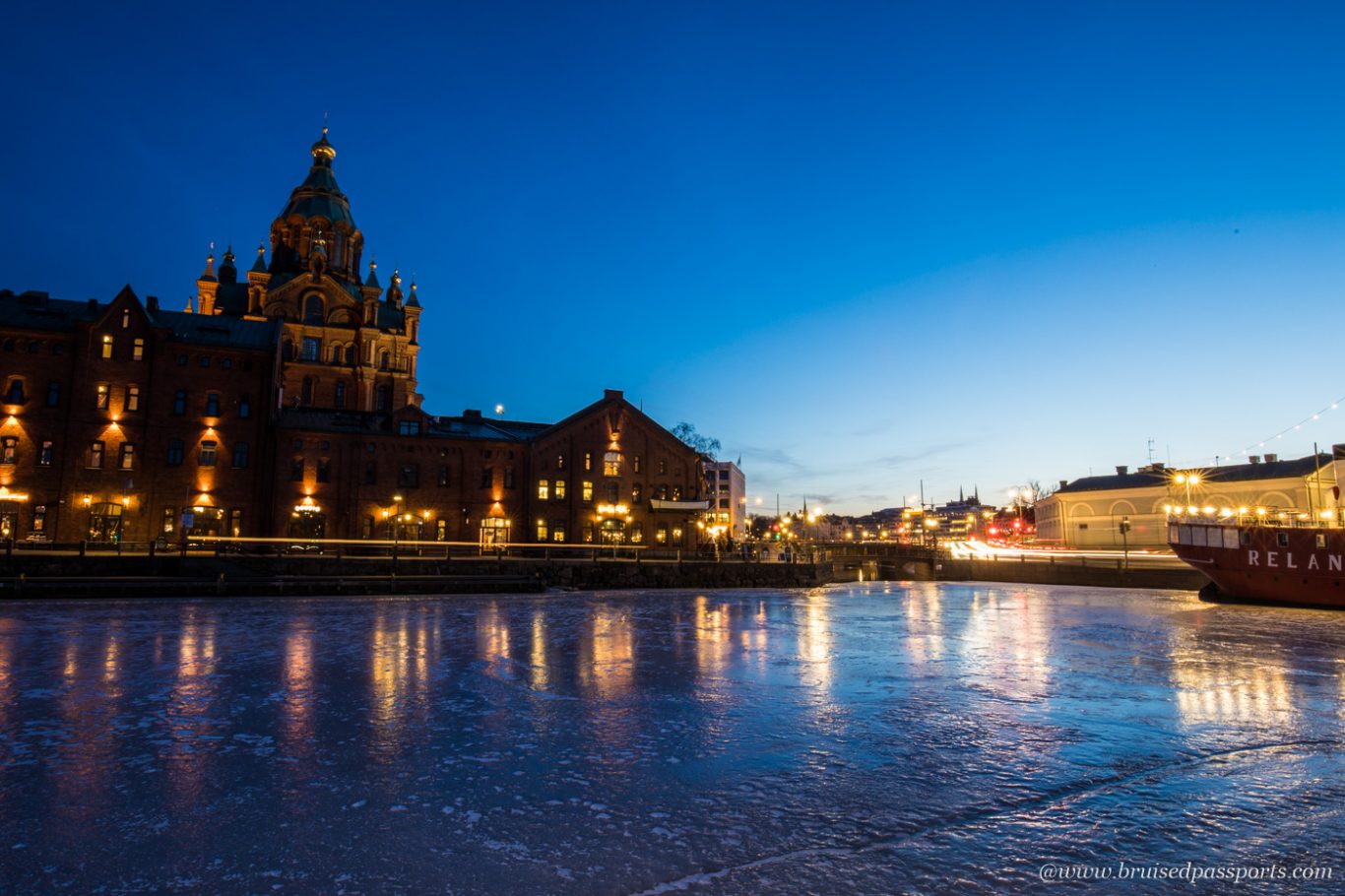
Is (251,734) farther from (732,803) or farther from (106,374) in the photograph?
(106,374)

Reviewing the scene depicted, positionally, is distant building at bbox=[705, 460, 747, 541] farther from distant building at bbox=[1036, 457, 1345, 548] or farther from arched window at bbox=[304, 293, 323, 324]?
arched window at bbox=[304, 293, 323, 324]

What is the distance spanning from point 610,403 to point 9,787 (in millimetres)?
54534

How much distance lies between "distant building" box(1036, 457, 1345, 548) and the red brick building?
5725 centimetres

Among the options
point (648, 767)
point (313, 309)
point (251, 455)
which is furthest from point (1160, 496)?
point (648, 767)

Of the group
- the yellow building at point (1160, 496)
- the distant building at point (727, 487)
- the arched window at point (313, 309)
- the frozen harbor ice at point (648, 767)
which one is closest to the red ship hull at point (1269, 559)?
the frozen harbor ice at point (648, 767)

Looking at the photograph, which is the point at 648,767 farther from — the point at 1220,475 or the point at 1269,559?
the point at 1220,475

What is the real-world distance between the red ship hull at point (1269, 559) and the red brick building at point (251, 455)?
35047 mm

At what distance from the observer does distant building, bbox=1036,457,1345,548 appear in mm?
76125

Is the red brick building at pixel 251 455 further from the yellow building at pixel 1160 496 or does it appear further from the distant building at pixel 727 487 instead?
the distant building at pixel 727 487

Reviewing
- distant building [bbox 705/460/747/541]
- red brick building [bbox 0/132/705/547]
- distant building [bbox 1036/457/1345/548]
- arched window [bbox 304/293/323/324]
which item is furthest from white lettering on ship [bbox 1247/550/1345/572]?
distant building [bbox 705/460/747/541]

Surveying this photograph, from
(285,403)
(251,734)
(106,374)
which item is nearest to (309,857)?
(251,734)

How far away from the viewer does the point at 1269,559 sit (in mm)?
36156

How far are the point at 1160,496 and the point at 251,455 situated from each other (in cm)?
9690

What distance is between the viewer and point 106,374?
4762cm
